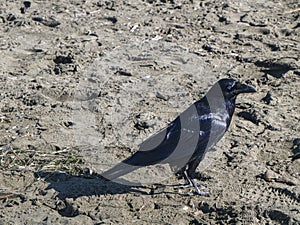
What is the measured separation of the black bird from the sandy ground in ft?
0.72

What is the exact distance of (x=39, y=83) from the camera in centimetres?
898

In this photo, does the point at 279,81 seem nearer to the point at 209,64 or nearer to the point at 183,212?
the point at 209,64

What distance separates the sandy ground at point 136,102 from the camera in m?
6.55

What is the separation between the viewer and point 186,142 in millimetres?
6758

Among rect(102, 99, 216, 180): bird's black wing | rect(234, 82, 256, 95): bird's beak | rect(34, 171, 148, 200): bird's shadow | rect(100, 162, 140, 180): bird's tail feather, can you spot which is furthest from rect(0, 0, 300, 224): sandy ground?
rect(234, 82, 256, 95): bird's beak

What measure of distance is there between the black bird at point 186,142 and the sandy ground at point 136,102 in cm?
22

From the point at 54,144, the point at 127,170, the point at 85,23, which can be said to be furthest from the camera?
the point at 85,23

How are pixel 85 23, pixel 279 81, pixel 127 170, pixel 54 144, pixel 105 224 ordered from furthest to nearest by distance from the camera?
pixel 85 23
pixel 279 81
pixel 54 144
pixel 127 170
pixel 105 224

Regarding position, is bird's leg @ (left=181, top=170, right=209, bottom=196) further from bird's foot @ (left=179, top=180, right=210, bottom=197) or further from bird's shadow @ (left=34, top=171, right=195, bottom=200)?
bird's shadow @ (left=34, top=171, right=195, bottom=200)

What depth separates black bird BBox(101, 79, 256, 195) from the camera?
6.72 meters

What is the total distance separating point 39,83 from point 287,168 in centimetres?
358

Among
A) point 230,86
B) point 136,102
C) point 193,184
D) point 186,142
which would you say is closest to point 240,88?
point 230,86

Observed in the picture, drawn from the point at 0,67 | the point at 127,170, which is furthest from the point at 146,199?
the point at 0,67

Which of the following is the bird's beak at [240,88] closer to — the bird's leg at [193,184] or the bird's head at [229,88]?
the bird's head at [229,88]
